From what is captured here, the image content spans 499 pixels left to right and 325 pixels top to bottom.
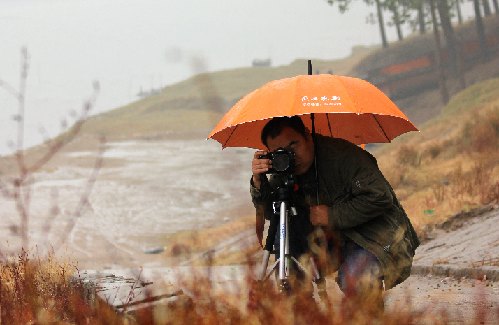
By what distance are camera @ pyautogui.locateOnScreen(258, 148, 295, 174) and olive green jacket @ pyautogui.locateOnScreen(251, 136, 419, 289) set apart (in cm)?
17

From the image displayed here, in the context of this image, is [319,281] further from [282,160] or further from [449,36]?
[449,36]

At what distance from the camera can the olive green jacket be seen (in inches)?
173

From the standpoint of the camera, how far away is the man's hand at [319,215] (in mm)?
4441

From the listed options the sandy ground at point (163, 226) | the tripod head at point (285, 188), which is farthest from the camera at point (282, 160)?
the sandy ground at point (163, 226)

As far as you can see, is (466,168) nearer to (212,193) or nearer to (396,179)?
(396,179)

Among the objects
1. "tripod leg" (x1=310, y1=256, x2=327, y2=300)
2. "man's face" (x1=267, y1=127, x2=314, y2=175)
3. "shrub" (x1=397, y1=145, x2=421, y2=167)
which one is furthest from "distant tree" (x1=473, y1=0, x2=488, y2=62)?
"tripod leg" (x1=310, y1=256, x2=327, y2=300)

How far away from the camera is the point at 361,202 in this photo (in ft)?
14.4

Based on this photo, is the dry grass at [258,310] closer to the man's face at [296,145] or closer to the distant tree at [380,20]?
the man's face at [296,145]

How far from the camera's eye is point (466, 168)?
1917 cm

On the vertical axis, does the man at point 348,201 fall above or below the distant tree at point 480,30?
above

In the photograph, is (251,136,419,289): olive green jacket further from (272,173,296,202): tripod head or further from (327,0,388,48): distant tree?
(327,0,388,48): distant tree

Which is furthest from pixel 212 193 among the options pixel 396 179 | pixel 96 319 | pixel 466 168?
pixel 96 319

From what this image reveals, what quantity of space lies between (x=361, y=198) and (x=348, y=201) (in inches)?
2.9

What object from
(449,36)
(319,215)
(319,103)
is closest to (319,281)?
(319,215)
